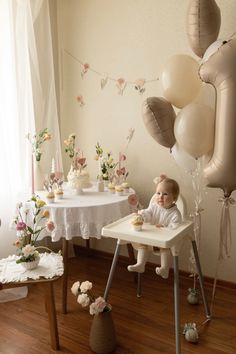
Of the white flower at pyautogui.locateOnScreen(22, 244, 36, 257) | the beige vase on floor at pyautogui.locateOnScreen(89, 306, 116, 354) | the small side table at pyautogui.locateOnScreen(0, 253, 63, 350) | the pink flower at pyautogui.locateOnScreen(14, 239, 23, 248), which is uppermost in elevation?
the pink flower at pyautogui.locateOnScreen(14, 239, 23, 248)

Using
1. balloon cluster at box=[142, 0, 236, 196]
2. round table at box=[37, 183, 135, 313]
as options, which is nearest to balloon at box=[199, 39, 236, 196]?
balloon cluster at box=[142, 0, 236, 196]

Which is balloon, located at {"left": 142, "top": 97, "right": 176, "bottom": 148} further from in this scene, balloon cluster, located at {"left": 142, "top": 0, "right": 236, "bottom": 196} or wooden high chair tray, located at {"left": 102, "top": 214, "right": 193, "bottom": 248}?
wooden high chair tray, located at {"left": 102, "top": 214, "right": 193, "bottom": 248}

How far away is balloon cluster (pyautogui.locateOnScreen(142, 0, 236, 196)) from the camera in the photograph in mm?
1570

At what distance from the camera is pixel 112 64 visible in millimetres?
2689

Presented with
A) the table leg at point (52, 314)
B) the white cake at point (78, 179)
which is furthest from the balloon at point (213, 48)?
the table leg at point (52, 314)

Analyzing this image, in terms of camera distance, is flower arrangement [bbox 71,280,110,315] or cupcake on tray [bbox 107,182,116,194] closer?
flower arrangement [bbox 71,280,110,315]

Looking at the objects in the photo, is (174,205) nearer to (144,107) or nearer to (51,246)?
(144,107)

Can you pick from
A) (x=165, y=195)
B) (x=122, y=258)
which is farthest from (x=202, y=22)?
(x=122, y=258)

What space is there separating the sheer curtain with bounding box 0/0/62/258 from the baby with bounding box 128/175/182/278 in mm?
897

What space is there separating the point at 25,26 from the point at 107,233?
64.3 inches

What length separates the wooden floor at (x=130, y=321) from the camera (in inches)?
72.7

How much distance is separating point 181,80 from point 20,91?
1.24 m

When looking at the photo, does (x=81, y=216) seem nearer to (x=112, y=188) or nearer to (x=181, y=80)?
(x=112, y=188)

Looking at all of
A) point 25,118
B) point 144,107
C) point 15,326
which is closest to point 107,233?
point 144,107
